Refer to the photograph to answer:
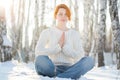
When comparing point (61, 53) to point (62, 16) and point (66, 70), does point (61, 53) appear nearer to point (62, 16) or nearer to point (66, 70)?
point (66, 70)

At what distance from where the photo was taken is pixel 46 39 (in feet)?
17.8

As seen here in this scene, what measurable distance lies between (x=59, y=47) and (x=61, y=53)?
0.50 feet

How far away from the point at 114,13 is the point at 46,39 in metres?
6.19

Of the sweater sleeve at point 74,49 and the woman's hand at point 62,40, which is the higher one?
the woman's hand at point 62,40

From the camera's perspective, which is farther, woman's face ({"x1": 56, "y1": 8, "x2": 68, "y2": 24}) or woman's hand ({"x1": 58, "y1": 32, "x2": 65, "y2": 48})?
woman's face ({"x1": 56, "y1": 8, "x2": 68, "y2": 24})

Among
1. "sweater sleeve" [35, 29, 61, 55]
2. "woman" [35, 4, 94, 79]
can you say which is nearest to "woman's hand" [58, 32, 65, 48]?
"woman" [35, 4, 94, 79]

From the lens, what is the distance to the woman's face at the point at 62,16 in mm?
5500

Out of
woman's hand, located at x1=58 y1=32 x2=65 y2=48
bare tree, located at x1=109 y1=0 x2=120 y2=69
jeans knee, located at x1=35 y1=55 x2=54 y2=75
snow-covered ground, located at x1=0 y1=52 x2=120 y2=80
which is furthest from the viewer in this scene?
bare tree, located at x1=109 y1=0 x2=120 y2=69

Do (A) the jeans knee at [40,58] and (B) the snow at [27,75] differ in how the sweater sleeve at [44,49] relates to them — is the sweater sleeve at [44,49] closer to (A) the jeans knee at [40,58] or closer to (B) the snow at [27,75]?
(A) the jeans knee at [40,58]

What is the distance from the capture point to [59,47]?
5.30m

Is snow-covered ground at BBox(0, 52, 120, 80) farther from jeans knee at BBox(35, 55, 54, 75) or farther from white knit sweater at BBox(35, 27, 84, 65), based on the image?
white knit sweater at BBox(35, 27, 84, 65)

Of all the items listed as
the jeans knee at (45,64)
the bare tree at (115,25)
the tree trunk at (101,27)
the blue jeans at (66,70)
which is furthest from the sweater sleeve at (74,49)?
the tree trunk at (101,27)

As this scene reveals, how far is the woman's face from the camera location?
550cm

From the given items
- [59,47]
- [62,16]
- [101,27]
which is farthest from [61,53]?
[101,27]
